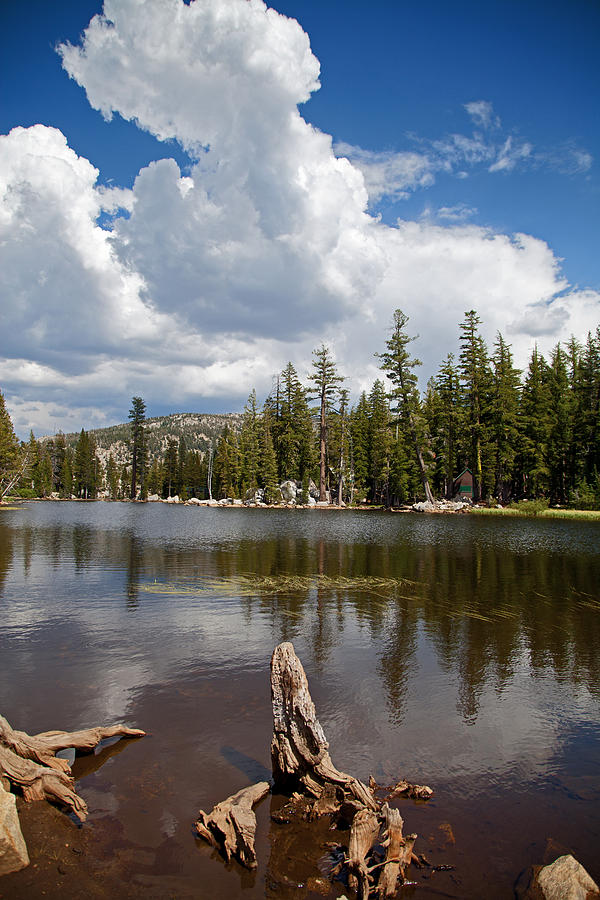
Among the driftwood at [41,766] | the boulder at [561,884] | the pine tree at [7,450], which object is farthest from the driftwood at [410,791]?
the pine tree at [7,450]

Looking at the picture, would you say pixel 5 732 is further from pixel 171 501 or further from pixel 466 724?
pixel 171 501

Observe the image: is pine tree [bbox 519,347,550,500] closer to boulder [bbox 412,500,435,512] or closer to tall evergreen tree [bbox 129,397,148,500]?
boulder [bbox 412,500,435,512]

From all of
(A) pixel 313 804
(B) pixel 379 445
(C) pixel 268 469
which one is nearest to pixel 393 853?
(A) pixel 313 804

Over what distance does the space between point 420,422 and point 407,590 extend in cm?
5016

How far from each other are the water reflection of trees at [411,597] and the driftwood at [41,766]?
4.96 m

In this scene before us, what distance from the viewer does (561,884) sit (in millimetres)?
4547

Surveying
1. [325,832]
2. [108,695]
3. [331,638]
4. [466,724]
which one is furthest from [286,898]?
[331,638]

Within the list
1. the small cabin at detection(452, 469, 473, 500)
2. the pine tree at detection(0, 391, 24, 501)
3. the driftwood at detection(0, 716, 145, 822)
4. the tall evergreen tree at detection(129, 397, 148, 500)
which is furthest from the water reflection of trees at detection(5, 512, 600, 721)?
the tall evergreen tree at detection(129, 397, 148, 500)

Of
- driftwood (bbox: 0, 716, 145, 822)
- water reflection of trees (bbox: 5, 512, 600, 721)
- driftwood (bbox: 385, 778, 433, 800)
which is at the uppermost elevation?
driftwood (bbox: 0, 716, 145, 822)

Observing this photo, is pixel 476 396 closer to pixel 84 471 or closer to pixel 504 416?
pixel 504 416

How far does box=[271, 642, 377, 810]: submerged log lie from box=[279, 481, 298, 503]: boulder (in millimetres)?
81676

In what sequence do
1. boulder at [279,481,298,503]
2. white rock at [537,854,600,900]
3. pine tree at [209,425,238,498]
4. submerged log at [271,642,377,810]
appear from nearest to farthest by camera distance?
white rock at [537,854,600,900]
submerged log at [271,642,377,810]
boulder at [279,481,298,503]
pine tree at [209,425,238,498]

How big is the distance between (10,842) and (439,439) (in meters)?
77.2

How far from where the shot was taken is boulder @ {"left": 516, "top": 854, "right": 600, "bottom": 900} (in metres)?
4.48
